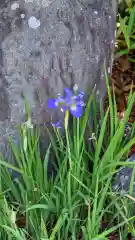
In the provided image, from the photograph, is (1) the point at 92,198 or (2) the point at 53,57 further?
(2) the point at 53,57

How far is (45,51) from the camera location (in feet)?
5.49

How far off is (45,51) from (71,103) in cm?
22

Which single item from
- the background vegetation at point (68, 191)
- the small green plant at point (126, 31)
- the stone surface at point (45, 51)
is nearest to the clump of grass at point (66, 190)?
the background vegetation at point (68, 191)

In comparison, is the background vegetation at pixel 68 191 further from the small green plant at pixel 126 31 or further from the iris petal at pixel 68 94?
the small green plant at pixel 126 31

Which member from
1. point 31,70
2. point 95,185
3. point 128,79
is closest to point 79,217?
point 95,185

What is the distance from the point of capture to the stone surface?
1.64m

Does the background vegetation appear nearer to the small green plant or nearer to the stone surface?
the stone surface

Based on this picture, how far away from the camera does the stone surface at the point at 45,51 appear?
5.38ft

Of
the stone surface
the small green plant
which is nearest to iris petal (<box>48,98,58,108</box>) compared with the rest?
the stone surface

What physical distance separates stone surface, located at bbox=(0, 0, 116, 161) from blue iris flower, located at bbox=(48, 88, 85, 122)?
5.0 inches

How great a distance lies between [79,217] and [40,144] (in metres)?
0.30

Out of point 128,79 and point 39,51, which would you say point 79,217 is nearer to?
point 39,51

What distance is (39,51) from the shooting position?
65.6 inches

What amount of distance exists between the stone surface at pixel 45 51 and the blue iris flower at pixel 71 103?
0.41 feet
